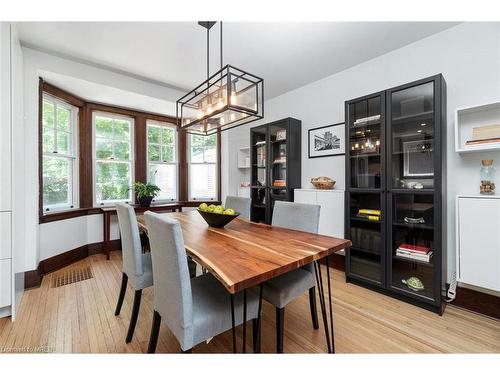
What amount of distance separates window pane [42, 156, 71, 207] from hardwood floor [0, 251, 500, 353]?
1289mm

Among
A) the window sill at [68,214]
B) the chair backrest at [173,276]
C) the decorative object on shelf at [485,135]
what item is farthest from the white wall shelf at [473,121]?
the window sill at [68,214]

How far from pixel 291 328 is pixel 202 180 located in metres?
3.37

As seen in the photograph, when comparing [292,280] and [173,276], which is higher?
[173,276]

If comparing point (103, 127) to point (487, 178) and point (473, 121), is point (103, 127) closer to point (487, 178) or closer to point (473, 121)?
A: point (473, 121)

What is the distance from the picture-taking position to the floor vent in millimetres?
2564

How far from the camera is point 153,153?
4203mm

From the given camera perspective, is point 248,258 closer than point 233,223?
Yes

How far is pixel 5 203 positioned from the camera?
1840 mm

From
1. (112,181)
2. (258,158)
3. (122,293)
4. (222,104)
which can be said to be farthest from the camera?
(258,158)

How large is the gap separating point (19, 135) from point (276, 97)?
→ 342 centimetres

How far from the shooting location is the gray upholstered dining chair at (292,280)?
1.38 m

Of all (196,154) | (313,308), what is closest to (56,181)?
(196,154)
